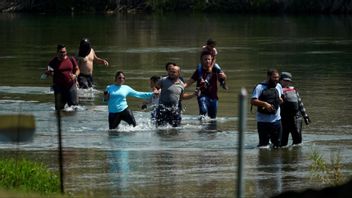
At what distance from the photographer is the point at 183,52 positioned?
44.8 m

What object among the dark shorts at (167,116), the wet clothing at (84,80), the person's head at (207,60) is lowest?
the wet clothing at (84,80)

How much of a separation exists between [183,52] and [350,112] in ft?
68.4

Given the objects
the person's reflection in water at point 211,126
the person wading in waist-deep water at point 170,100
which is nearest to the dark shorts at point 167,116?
the person wading in waist-deep water at point 170,100

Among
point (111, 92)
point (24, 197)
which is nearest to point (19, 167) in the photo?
point (24, 197)

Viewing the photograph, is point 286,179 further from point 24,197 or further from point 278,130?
point 24,197

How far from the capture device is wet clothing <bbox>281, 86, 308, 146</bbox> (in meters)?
19.4

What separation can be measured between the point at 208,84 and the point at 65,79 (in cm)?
365

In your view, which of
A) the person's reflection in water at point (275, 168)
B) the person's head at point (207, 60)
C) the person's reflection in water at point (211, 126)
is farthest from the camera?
the person's head at point (207, 60)

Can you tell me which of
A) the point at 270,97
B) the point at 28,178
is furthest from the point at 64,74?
the point at 28,178

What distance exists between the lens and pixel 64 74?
993 inches

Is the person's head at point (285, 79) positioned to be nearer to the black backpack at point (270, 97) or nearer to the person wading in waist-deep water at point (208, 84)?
the black backpack at point (270, 97)

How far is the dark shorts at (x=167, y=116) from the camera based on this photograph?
2239 cm

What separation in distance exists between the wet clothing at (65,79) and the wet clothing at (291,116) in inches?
277

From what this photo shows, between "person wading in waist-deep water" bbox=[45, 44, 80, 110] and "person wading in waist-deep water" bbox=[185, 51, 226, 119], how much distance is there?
3.14m
